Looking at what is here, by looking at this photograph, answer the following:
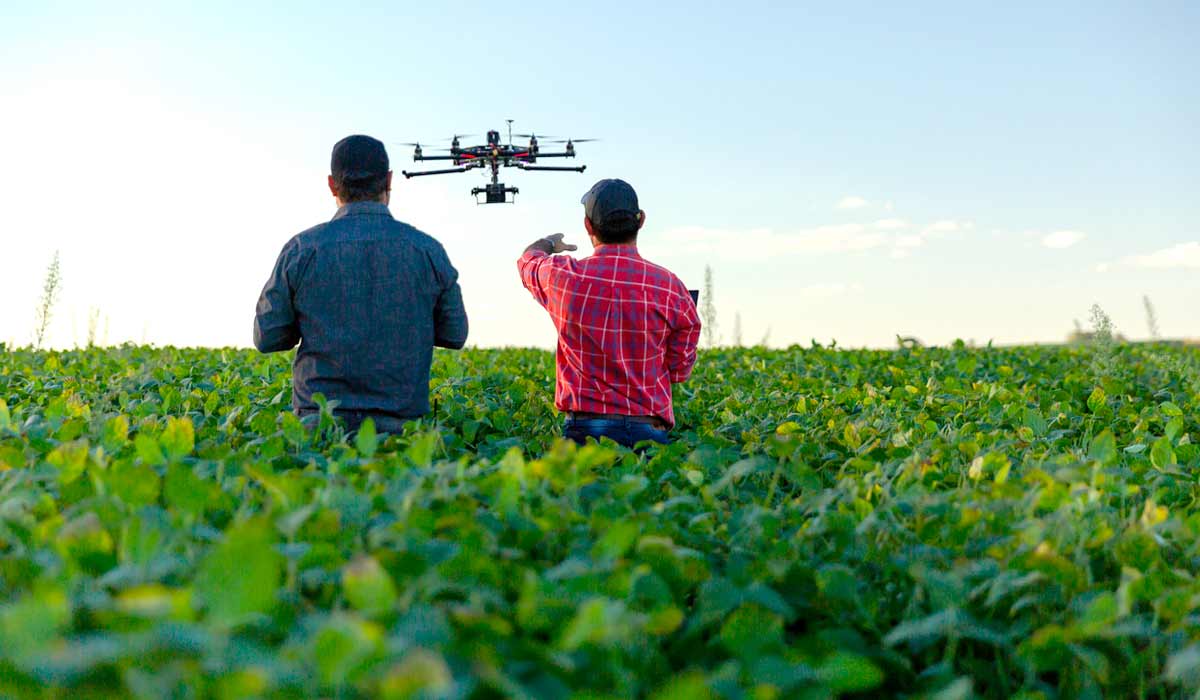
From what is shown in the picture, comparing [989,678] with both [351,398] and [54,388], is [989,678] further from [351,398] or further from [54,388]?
[54,388]

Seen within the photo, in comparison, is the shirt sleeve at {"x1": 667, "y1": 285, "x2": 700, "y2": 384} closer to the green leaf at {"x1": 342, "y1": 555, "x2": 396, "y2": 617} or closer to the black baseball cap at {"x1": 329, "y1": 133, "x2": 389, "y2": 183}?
the black baseball cap at {"x1": 329, "y1": 133, "x2": 389, "y2": 183}

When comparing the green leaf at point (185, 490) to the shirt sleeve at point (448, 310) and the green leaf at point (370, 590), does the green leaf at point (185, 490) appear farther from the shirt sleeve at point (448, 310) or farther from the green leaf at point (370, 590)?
the shirt sleeve at point (448, 310)

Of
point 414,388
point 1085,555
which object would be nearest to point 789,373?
point 414,388

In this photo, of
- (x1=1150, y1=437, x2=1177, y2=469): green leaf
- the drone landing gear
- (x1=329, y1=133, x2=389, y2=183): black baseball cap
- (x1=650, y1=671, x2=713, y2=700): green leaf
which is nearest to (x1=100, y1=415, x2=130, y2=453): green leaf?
(x1=329, y1=133, x2=389, y2=183): black baseball cap

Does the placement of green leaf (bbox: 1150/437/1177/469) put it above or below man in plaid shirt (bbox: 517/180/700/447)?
below

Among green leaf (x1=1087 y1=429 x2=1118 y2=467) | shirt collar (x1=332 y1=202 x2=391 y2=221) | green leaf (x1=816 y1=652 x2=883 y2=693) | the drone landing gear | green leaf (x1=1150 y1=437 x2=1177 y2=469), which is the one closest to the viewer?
green leaf (x1=816 y1=652 x2=883 y2=693)

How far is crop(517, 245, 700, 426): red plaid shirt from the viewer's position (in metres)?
5.04

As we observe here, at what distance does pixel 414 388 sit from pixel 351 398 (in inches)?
12.5

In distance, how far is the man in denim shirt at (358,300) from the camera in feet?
15.8

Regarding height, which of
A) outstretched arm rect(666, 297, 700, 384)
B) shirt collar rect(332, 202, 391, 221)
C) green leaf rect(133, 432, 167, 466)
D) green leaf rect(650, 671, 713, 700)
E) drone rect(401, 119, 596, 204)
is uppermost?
drone rect(401, 119, 596, 204)

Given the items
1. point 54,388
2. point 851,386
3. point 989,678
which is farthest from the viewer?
point 851,386

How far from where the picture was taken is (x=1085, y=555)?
264 centimetres

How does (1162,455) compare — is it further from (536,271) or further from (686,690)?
(686,690)

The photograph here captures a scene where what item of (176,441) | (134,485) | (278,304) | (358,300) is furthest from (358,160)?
(134,485)
